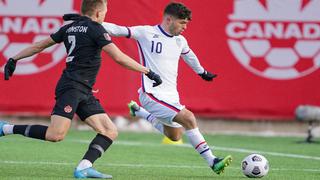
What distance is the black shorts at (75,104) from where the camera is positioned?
955 cm

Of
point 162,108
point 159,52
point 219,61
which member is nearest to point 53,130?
point 162,108

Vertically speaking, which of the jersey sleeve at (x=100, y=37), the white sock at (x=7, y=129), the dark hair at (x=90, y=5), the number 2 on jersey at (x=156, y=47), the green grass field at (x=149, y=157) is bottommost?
the green grass field at (x=149, y=157)

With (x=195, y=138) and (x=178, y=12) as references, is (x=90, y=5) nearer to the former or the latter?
(x=178, y=12)

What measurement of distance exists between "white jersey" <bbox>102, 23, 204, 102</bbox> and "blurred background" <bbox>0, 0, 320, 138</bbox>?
617 cm

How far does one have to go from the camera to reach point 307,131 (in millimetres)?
18156

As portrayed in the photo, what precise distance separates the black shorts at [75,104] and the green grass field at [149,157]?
0.67m

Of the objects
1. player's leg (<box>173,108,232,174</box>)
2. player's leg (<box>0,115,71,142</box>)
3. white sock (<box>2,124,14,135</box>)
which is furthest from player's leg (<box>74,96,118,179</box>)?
player's leg (<box>173,108,232,174</box>)

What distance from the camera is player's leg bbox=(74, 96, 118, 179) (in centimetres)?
962

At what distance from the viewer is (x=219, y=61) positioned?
17672 mm

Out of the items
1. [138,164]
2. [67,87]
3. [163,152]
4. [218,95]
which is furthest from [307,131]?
[67,87]

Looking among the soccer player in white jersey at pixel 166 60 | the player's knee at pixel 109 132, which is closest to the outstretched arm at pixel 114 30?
the soccer player in white jersey at pixel 166 60

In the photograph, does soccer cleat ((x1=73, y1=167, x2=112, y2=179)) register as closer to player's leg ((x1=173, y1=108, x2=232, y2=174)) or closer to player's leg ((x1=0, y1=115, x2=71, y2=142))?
player's leg ((x1=0, y1=115, x2=71, y2=142))

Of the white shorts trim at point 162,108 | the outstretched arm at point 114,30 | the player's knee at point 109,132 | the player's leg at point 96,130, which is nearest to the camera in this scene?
the player's leg at point 96,130

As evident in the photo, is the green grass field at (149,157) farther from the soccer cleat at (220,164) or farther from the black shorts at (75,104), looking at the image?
the black shorts at (75,104)
